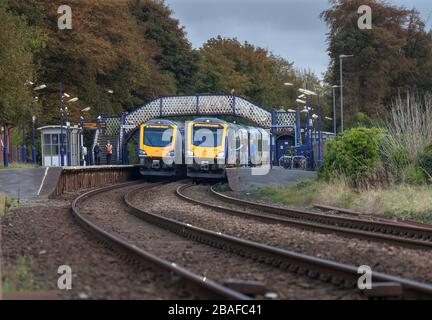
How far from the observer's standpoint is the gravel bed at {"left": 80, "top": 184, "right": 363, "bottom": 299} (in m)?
8.77

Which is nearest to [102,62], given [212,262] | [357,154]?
[357,154]

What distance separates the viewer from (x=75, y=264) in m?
10.8

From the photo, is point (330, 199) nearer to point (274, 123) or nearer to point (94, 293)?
point (94, 293)

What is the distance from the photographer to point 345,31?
191 ft

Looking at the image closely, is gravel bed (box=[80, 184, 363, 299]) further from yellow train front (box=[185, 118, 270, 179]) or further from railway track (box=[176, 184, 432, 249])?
yellow train front (box=[185, 118, 270, 179])

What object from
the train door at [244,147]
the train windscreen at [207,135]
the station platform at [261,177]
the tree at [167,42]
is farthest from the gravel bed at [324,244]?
the tree at [167,42]

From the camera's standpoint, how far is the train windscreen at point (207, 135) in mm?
39281

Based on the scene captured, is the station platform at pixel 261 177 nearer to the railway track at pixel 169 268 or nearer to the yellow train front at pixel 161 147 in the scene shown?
the yellow train front at pixel 161 147

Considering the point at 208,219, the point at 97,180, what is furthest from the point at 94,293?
the point at 97,180

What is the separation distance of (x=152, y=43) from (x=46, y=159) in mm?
34602

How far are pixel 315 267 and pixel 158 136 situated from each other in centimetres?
3178

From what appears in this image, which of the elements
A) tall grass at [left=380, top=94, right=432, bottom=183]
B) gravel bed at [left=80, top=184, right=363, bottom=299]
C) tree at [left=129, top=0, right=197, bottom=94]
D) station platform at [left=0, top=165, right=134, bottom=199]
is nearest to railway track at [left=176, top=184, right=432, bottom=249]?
gravel bed at [left=80, top=184, right=363, bottom=299]

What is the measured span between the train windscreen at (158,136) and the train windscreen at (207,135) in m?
1.71

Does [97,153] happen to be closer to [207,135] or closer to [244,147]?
[244,147]
